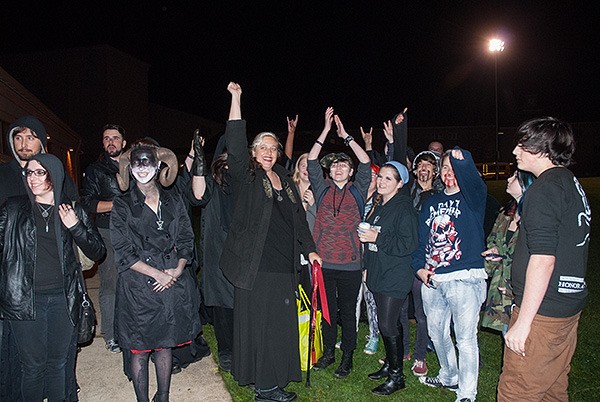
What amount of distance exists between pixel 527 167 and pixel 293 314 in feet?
7.28

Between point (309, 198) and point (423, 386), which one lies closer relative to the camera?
point (423, 386)

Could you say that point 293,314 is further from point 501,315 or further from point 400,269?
point 501,315

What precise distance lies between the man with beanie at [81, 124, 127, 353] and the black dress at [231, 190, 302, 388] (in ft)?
6.07

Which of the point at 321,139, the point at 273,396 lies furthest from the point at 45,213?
the point at 321,139

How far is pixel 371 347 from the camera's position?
5.32 metres

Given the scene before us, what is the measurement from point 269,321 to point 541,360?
2.07m

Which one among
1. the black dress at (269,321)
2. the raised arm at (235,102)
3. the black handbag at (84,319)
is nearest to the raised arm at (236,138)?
the raised arm at (235,102)

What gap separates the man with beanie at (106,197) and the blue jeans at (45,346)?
54.6 inches

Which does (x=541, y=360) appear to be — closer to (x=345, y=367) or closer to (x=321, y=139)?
(x=345, y=367)

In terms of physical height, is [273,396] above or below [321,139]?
below

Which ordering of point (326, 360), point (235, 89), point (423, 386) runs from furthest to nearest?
point (326, 360) → point (423, 386) → point (235, 89)

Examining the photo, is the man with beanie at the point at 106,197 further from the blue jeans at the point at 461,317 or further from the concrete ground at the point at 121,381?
the blue jeans at the point at 461,317

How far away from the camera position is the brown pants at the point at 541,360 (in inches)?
108

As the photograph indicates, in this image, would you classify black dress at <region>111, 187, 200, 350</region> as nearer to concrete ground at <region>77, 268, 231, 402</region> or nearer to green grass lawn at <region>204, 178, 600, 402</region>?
concrete ground at <region>77, 268, 231, 402</region>
